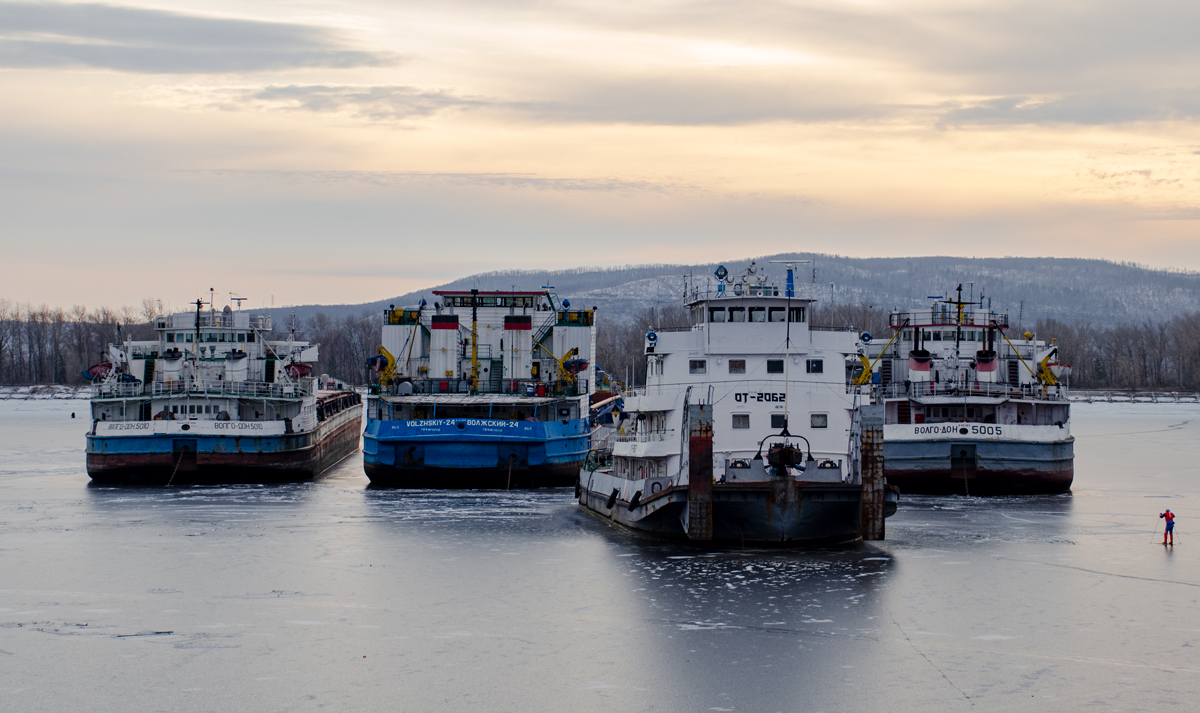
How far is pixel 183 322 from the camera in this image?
54.5m

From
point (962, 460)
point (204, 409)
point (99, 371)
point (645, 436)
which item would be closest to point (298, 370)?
point (204, 409)

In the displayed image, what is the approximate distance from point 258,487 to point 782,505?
2702cm

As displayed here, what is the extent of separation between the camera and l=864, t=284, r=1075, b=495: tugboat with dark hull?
46656mm

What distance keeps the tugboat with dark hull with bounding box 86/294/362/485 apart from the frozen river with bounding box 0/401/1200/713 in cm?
737

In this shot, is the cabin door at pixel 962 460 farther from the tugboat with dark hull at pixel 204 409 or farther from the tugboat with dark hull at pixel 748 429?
the tugboat with dark hull at pixel 204 409

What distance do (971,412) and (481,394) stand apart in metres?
20.7

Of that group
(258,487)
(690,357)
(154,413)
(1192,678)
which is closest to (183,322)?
(154,413)

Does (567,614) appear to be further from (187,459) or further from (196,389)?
(196,389)

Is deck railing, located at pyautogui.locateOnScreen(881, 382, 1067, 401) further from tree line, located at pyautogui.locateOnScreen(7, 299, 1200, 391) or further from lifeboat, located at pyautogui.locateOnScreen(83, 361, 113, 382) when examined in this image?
tree line, located at pyautogui.locateOnScreen(7, 299, 1200, 391)

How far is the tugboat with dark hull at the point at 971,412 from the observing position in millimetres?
46656

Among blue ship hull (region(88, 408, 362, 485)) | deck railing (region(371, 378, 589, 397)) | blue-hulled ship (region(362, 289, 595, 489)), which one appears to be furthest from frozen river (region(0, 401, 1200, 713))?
deck railing (region(371, 378, 589, 397))

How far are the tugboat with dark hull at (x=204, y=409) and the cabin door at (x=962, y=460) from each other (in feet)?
91.5

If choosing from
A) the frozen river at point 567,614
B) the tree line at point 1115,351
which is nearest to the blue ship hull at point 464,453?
the frozen river at point 567,614

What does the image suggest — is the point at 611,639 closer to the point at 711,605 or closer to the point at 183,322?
the point at 711,605
